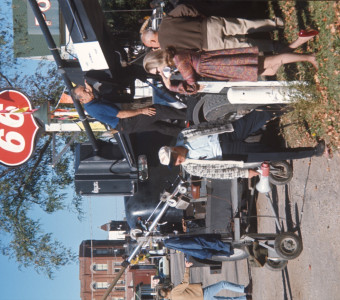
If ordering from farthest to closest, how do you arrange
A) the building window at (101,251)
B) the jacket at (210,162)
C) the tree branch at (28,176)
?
the building window at (101,251), the tree branch at (28,176), the jacket at (210,162)

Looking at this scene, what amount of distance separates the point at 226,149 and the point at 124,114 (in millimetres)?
2433

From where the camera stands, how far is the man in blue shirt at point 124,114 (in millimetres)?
7602

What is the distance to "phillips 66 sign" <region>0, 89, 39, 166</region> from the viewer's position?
929cm

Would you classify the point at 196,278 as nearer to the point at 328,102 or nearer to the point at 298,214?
the point at 298,214

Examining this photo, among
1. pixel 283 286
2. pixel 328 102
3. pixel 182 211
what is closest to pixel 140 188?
pixel 182 211

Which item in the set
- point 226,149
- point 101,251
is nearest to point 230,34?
point 226,149

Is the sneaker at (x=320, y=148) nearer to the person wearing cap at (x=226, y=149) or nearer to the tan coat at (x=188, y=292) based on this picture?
the person wearing cap at (x=226, y=149)

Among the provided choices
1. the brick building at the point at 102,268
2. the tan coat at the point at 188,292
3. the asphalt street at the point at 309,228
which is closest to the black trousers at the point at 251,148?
the asphalt street at the point at 309,228

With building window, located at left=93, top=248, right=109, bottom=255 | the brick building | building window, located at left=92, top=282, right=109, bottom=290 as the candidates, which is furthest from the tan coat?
building window, located at left=92, top=282, right=109, bottom=290

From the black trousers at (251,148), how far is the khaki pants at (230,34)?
1.19 m

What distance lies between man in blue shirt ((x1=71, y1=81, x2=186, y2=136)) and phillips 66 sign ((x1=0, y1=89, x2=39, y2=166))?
2357 mm

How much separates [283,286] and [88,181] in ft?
17.5

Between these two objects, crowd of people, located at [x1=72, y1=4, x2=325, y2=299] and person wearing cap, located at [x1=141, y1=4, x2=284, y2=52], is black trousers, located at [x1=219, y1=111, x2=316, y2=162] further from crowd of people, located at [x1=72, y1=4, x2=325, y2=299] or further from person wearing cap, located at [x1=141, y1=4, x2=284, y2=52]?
person wearing cap, located at [x1=141, y1=4, x2=284, y2=52]

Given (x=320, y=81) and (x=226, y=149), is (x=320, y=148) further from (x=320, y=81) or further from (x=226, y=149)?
(x=226, y=149)
